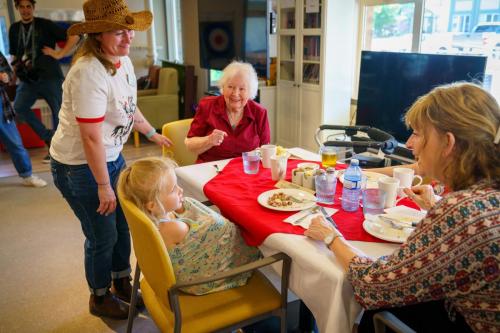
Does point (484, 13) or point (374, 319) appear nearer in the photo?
point (374, 319)

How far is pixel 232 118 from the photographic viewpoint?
8.02ft

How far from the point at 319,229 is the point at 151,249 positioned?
1.67 feet

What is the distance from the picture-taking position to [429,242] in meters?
0.99

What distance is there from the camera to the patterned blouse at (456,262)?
36.5 inches

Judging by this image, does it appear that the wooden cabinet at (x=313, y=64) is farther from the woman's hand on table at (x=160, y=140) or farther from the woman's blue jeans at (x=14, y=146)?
the woman's blue jeans at (x=14, y=146)

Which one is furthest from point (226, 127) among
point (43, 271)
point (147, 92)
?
point (147, 92)

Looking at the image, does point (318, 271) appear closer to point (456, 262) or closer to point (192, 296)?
point (456, 262)

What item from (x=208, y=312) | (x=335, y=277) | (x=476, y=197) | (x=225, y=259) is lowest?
(x=208, y=312)

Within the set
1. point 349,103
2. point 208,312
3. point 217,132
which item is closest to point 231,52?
point 349,103

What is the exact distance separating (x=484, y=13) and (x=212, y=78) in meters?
3.63

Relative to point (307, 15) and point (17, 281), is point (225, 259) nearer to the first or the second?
point (17, 281)

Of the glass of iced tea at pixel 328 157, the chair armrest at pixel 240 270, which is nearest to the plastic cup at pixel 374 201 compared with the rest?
the chair armrest at pixel 240 270

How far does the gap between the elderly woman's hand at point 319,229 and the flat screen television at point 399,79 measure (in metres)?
1.93

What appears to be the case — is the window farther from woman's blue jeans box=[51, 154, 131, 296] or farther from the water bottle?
woman's blue jeans box=[51, 154, 131, 296]
